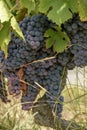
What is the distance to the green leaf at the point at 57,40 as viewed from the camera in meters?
1.32

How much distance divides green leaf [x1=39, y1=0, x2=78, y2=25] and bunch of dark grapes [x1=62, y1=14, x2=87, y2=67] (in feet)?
0.20

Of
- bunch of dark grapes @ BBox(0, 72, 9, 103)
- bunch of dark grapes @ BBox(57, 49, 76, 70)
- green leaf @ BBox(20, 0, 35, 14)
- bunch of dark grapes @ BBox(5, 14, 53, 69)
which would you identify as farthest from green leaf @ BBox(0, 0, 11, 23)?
bunch of dark grapes @ BBox(0, 72, 9, 103)

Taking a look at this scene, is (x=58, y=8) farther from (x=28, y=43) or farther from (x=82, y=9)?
(x=28, y=43)

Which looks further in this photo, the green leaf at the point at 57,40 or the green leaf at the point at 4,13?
the green leaf at the point at 57,40

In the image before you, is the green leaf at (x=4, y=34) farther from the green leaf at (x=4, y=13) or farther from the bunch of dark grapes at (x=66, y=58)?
the bunch of dark grapes at (x=66, y=58)

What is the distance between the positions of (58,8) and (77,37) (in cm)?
13

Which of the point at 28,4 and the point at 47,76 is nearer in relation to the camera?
the point at 28,4

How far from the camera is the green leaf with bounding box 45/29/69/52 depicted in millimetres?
1321

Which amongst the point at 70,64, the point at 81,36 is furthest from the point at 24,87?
the point at 81,36

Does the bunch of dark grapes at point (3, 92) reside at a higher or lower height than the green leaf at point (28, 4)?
lower

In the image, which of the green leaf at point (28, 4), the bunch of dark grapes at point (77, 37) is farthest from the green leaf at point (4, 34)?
the bunch of dark grapes at point (77, 37)

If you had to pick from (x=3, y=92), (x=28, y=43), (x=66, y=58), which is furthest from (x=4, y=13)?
(x=3, y=92)

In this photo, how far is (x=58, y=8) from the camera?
4.07 ft

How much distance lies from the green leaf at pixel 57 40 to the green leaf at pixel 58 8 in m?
0.09
